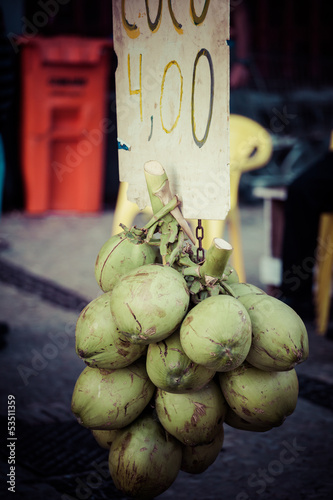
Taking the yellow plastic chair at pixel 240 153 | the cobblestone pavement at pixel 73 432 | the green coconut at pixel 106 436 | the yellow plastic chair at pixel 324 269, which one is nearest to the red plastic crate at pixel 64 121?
the cobblestone pavement at pixel 73 432

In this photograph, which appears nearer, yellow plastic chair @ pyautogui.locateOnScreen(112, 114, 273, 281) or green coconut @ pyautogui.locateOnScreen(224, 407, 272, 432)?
green coconut @ pyautogui.locateOnScreen(224, 407, 272, 432)

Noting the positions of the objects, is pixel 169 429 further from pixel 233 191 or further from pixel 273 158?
pixel 273 158

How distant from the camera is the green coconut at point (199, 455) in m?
1.33

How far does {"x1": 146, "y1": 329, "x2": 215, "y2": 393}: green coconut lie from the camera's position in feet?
3.85

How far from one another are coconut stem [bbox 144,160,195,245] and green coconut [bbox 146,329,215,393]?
245mm

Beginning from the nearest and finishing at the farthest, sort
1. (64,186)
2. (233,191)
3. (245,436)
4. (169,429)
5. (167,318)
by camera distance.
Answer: (167,318) < (169,429) < (245,436) < (233,191) < (64,186)

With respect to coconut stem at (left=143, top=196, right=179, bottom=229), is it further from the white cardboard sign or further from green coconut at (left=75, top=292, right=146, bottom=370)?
green coconut at (left=75, top=292, right=146, bottom=370)

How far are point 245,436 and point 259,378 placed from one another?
3.88 feet

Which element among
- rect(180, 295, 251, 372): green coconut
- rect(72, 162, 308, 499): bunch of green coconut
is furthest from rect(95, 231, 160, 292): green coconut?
rect(180, 295, 251, 372): green coconut

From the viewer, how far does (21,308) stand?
12.1 feet

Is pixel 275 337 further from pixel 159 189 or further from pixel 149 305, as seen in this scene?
pixel 159 189

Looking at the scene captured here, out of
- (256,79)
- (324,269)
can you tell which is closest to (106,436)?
(324,269)

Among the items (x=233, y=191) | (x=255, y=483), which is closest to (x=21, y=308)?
(x=233, y=191)

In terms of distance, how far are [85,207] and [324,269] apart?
3231 millimetres
